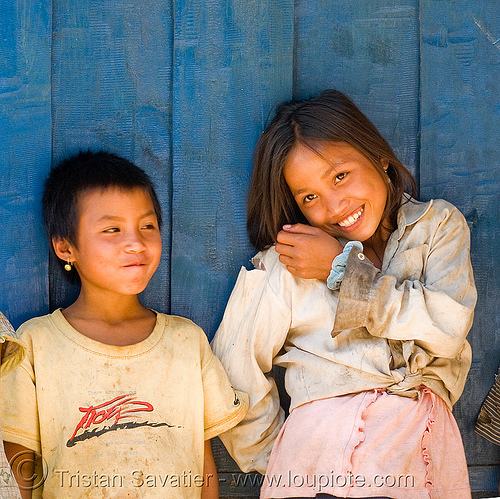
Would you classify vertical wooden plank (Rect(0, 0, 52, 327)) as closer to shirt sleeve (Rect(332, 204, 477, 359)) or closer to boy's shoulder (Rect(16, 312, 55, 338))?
boy's shoulder (Rect(16, 312, 55, 338))

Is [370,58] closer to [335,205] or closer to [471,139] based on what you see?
[471,139]

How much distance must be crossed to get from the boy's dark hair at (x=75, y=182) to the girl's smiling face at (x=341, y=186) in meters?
0.42

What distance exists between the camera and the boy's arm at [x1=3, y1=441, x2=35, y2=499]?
1941mm

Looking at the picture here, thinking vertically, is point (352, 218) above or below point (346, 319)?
above

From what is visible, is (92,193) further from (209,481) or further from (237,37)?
(209,481)

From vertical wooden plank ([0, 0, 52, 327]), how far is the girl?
0.55 meters

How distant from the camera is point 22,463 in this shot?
1957 millimetres

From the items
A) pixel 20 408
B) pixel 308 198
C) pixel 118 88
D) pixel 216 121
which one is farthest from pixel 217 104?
pixel 20 408

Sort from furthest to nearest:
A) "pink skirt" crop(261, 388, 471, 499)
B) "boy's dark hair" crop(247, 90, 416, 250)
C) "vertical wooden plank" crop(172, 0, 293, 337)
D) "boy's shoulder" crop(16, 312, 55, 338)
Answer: "vertical wooden plank" crop(172, 0, 293, 337) → "boy's dark hair" crop(247, 90, 416, 250) → "boy's shoulder" crop(16, 312, 55, 338) → "pink skirt" crop(261, 388, 471, 499)

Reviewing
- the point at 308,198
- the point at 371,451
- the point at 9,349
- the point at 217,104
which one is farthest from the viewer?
the point at 217,104

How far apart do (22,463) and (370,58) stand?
146cm

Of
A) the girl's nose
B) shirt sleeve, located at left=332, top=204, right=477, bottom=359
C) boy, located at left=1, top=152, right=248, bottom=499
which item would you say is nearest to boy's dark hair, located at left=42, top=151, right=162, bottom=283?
boy, located at left=1, top=152, right=248, bottom=499

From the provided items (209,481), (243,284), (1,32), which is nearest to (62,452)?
(209,481)

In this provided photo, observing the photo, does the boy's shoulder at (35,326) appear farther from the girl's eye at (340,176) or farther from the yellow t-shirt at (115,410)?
the girl's eye at (340,176)
